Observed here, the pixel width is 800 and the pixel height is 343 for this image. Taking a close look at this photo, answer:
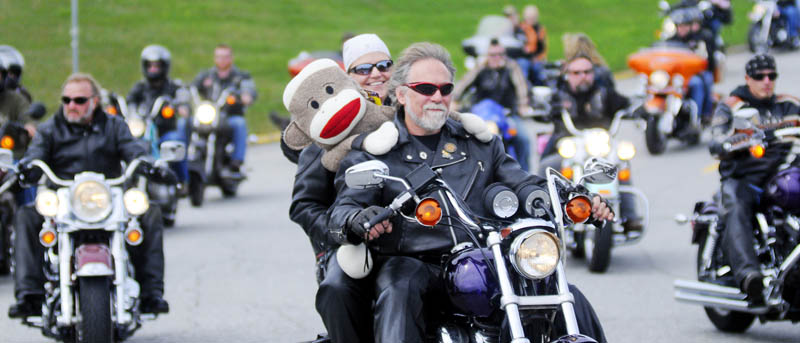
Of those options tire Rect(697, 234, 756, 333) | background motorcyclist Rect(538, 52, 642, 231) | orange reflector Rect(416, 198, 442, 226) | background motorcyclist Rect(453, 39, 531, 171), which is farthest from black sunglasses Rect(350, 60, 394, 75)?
background motorcyclist Rect(453, 39, 531, 171)

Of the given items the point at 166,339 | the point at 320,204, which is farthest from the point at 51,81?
the point at 320,204

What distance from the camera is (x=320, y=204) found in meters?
7.10

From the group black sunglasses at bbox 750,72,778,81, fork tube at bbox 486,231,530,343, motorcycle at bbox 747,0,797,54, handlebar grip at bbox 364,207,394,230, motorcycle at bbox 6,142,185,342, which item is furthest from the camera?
motorcycle at bbox 747,0,797,54

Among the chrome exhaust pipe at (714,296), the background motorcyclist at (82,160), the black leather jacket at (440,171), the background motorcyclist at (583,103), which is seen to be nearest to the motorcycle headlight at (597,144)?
the background motorcyclist at (583,103)

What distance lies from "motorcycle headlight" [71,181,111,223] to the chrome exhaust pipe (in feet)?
11.3

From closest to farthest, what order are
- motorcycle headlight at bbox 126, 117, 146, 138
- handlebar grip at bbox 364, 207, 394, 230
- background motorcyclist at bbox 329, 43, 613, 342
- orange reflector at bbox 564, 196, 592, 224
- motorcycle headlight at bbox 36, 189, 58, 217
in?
handlebar grip at bbox 364, 207, 394, 230 < orange reflector at bbox 564, 196, 592, 224 < background motorcyclist at bbox 329, 43, 613, 342 < motorcycle headlight at bbox 36, 189, 58, 217 < motorcycle headlight at bbox 126, 117, 146, 138

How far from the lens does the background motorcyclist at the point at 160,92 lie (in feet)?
53.5

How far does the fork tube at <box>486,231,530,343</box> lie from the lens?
5527 millimetres

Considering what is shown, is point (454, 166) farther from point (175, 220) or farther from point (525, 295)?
point (175, 220)

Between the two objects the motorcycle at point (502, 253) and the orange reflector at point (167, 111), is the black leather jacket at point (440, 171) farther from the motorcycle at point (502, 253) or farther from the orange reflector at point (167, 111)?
the orange reflector at point (167, 111)

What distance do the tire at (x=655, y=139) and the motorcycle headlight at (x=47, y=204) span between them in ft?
43.2

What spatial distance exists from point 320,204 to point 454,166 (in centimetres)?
81

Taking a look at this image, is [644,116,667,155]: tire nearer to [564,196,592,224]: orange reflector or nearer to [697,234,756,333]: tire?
[697,234,756,333]: tire

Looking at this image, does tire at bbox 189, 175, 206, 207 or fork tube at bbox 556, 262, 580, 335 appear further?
tire at bbox 189, 175, 206, 207
